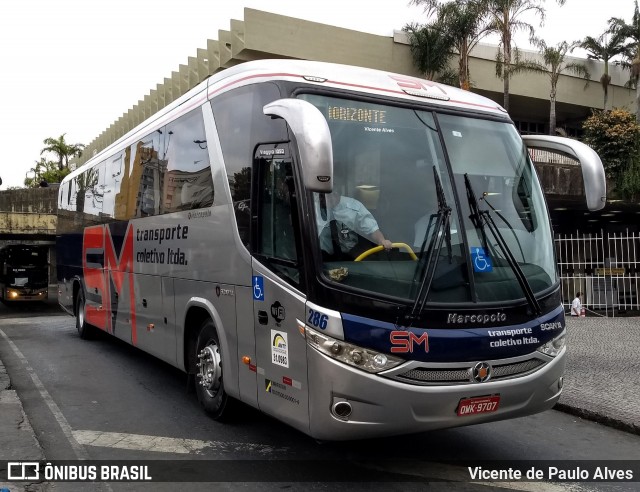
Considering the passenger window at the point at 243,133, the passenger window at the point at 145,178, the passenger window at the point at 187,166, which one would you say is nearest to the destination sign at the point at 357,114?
the passenger window at the point at 243,133

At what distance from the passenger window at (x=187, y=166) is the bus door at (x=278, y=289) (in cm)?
123

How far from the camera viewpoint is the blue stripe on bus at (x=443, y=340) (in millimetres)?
4145

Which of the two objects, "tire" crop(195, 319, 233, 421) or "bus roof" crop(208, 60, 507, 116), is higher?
"bus roof" crop(208, 60, 507, 116)

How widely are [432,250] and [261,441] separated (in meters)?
2.56

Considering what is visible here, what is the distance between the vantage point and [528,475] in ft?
16.2

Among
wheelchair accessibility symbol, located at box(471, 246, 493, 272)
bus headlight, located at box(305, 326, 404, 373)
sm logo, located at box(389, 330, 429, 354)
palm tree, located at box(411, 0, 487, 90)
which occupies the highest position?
palm tree, located at box(411, 0, 487, 90)

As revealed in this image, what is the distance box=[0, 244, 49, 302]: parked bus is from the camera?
29844 mm

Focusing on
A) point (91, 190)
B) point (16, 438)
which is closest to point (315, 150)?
point (16, 438)

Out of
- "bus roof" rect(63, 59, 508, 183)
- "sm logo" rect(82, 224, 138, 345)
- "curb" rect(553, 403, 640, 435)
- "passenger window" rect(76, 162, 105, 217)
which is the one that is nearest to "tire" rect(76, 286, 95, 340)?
"sm logo" rect(82, 224, 138, 345)

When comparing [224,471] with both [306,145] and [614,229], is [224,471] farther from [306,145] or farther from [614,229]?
[614,229]

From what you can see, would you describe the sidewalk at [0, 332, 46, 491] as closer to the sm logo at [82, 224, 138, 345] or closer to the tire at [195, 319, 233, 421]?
the tire at [195, 319, 233, 421]

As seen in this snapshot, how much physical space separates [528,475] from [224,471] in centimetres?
244

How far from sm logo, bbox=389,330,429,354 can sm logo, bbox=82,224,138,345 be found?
17.8 feet

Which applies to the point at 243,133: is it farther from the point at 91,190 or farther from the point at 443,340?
the point at 91,190
